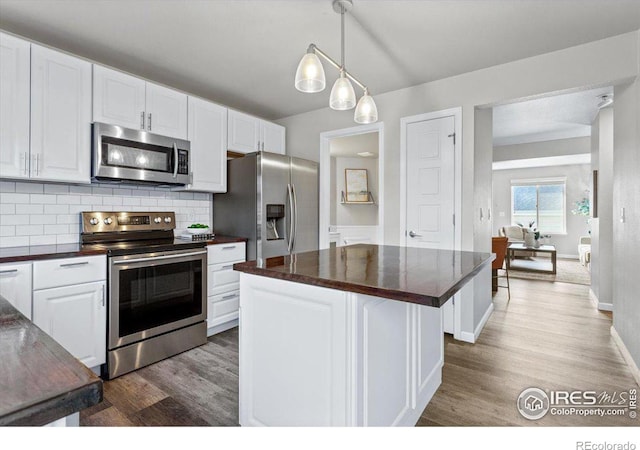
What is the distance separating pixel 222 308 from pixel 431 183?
7.64ft

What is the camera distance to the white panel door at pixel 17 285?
6.32 ft

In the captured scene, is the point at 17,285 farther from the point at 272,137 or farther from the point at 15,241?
the point at 272,137

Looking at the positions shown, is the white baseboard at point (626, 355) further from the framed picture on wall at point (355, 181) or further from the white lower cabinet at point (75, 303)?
the framed picture on wall at point (355, 181)

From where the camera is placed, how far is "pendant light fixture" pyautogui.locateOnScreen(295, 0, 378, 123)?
1.67 m

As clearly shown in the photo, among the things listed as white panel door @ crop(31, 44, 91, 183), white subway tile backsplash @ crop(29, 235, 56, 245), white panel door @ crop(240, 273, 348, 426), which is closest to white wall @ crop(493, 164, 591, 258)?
white panel door @ crop(240, 273, 348, 426)

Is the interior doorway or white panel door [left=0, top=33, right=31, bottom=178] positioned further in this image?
the interior doorway

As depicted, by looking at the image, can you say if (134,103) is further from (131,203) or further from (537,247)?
(537,247)

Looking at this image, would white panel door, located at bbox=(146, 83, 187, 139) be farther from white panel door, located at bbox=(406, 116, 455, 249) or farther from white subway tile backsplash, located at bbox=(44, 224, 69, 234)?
white panel door, located at bbox=(406, 116, 455, 249)

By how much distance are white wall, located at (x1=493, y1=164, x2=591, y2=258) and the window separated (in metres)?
0.10

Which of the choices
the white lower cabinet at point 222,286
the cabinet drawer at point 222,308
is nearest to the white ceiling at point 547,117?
the white lower cabinet at point 222,286

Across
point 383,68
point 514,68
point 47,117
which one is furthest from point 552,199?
point 47,117

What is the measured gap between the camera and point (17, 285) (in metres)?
1.97

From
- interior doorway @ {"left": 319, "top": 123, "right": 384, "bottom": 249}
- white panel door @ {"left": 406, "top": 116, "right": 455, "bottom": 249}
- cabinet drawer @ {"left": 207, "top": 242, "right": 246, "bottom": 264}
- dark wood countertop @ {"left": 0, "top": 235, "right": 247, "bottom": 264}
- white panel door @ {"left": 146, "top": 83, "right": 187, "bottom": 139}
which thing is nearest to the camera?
dark wood countertop @ {"left": 0, "top": 235, "right": 247, "bottom": 264}

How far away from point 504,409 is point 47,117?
3.47 metres
